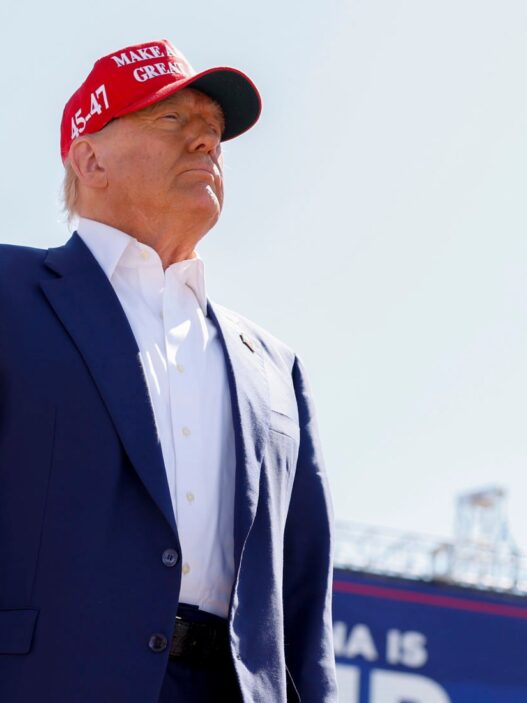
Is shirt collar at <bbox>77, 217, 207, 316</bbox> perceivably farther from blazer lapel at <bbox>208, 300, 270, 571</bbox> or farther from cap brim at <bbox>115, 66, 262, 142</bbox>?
cap brim at <bbox>115, 66, 262, 142</bbox>

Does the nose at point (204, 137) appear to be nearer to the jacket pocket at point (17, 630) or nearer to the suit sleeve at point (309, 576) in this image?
the suit sleeve at point (309, 576)

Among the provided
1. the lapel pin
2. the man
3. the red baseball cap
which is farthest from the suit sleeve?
the red baseball cap

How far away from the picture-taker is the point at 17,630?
71.9 inches

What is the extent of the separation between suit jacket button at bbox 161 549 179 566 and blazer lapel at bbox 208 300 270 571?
153mm

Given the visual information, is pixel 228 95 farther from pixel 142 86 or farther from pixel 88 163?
pixel 88 163

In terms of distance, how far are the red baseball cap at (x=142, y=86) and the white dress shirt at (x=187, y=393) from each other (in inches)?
9.4

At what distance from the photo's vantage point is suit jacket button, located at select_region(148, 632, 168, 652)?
185cm

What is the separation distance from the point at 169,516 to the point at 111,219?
695mm

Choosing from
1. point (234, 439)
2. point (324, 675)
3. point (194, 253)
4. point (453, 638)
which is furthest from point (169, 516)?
point (453, 638)

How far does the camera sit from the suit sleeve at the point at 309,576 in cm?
218

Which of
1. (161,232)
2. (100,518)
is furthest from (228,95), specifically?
(100,518)

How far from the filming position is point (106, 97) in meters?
2.45

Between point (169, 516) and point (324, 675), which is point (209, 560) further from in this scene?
point (324, 675)

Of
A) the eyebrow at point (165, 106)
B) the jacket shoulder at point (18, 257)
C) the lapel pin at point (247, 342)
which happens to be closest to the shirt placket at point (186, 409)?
the lapel pin at point (247, 342)
